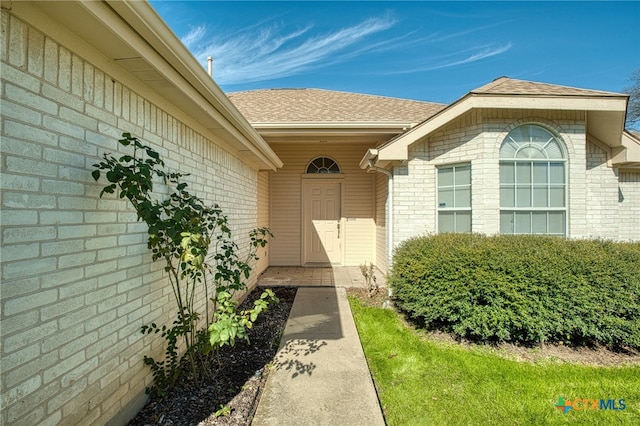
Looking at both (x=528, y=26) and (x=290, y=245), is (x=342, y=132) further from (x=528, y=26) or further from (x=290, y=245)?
(x=528, y=26)

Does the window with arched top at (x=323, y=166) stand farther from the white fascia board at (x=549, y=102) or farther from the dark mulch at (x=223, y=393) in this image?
the dark mulch at (x=223, y=393)

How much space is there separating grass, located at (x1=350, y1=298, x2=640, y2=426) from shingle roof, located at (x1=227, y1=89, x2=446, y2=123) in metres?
5.06

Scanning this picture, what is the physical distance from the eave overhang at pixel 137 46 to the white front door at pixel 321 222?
17.2 feet

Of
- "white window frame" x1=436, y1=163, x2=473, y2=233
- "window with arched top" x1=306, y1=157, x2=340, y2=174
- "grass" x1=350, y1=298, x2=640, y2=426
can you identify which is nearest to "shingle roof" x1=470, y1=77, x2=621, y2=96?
"white window frame" x1=436, y1=163, x2=473, y2=233

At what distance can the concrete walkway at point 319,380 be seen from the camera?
232cm

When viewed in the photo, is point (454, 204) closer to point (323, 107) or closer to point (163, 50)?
point (323, 107)

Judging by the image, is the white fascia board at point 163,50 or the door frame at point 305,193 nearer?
the white fascia board at point 163,50

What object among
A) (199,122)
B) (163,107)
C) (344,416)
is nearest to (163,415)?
(344,416)

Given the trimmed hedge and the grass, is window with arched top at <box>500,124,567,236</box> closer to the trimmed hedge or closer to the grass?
the trimmed hedge

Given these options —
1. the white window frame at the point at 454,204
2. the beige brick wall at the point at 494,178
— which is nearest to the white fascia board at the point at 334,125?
the beige brick wall at the point at 494,178

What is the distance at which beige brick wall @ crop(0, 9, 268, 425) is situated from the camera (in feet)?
4.53

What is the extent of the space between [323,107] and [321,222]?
3.26 meters

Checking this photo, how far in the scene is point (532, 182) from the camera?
5059mm

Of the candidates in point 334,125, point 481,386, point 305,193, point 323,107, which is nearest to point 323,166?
point 305,193
